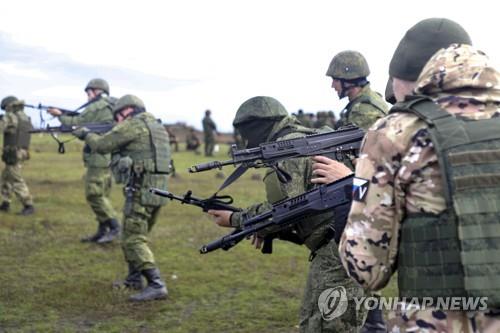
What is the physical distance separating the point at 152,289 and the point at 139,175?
1319 mm

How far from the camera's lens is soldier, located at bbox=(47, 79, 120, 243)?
31.9 feet

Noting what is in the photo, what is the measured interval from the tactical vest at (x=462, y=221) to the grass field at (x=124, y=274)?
4.12 metres

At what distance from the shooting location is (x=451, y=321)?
2.28m

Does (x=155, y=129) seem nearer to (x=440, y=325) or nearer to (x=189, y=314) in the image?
(x=189, y=314)

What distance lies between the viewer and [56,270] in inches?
328

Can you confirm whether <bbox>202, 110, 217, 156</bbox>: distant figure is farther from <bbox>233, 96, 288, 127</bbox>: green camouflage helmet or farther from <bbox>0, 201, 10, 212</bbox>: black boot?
<bbox>233, 96, 288, 127</bbox>: green camouflage helmet

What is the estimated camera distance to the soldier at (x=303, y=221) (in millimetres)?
3926

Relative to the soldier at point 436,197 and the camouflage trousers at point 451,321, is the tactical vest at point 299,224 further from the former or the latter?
the camouflage trousers at point 451,321

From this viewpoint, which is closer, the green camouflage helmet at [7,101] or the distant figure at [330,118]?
the green camouflage helmet at [7,101]

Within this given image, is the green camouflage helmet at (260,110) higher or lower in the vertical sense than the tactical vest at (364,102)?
lower

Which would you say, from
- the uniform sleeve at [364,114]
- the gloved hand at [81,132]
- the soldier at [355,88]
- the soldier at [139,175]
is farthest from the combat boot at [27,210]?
the uniform sleeve at [364,114]

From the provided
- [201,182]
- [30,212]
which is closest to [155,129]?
[30,212]

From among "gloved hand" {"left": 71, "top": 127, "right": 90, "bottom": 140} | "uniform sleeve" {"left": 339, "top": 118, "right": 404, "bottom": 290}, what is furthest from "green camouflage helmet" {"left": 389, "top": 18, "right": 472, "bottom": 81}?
"gloved hand" {"left": 71, "top": 127, "right": 90, "bottom": 140}

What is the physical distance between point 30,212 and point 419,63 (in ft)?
36.0
